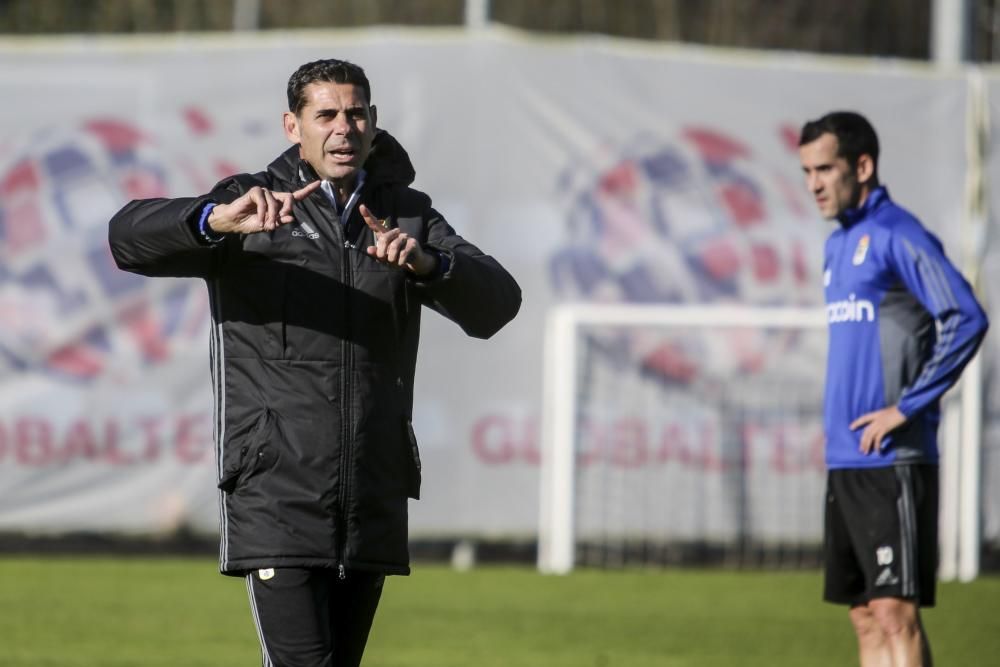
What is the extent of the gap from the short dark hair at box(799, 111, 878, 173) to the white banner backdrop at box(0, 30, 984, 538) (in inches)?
206

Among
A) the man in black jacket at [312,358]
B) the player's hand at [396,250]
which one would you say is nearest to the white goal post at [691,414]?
the man in black jacket at [312,358]

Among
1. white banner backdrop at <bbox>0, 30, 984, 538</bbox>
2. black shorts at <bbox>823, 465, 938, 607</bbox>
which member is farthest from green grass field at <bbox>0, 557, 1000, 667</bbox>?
black shorts at <bbox>823, 465, 938, 607</bbox>

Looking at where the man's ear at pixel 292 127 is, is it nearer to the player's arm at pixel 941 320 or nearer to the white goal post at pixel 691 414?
the player's arm at pixel 941 320

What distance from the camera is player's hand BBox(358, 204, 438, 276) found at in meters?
4.18

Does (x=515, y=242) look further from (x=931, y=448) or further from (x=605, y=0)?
(x=931, y=448)

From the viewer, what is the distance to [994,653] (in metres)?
8.11

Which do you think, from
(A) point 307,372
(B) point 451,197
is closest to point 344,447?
(A) point 307,372

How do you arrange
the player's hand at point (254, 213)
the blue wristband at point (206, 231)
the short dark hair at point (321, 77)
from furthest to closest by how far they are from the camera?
the short dark hair at point (321, 77) → the blue wristband at point (206, 231) → the player's hand at point (254, 213)

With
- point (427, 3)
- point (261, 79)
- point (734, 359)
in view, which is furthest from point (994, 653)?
point (427, 3)

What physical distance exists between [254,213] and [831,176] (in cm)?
268

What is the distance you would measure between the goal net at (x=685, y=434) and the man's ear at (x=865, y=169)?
16.6 feet

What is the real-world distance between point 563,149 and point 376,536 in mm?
7315

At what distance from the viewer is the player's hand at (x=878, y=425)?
596 centimetres

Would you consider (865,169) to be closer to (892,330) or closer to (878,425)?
(892,330)
